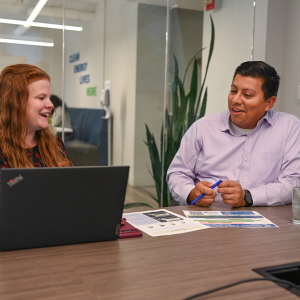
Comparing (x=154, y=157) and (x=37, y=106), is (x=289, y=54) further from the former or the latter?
(x=37, y=106)

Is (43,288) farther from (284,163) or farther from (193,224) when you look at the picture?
(284,163)

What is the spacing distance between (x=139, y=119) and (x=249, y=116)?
1.65 meters

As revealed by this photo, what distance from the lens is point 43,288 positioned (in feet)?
2.66

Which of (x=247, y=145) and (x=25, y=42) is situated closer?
(x=247, y=145)

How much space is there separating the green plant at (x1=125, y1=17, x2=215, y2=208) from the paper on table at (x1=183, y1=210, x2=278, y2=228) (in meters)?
2.03

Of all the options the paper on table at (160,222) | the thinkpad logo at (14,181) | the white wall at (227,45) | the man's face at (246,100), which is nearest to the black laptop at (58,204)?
the thinkpad logo at (14,181)

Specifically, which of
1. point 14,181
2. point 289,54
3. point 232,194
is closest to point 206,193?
point 232,194

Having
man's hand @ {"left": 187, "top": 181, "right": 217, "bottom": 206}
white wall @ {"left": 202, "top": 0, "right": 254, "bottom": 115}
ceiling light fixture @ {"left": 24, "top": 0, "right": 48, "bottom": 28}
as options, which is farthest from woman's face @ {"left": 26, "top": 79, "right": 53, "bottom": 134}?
white wall @ {"left": 202, "top": 0, "right": 254, "bottom": 115}

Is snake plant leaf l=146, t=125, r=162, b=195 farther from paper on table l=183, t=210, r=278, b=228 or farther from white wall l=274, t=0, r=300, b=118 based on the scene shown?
paper on table l=183, t=210, r=278, b=228

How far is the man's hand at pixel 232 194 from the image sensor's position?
1.65 m

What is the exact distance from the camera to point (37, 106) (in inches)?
69.9

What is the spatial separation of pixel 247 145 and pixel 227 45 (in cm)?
210

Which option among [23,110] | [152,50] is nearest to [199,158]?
[23,110]

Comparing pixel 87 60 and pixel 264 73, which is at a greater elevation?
pixel 87 60
